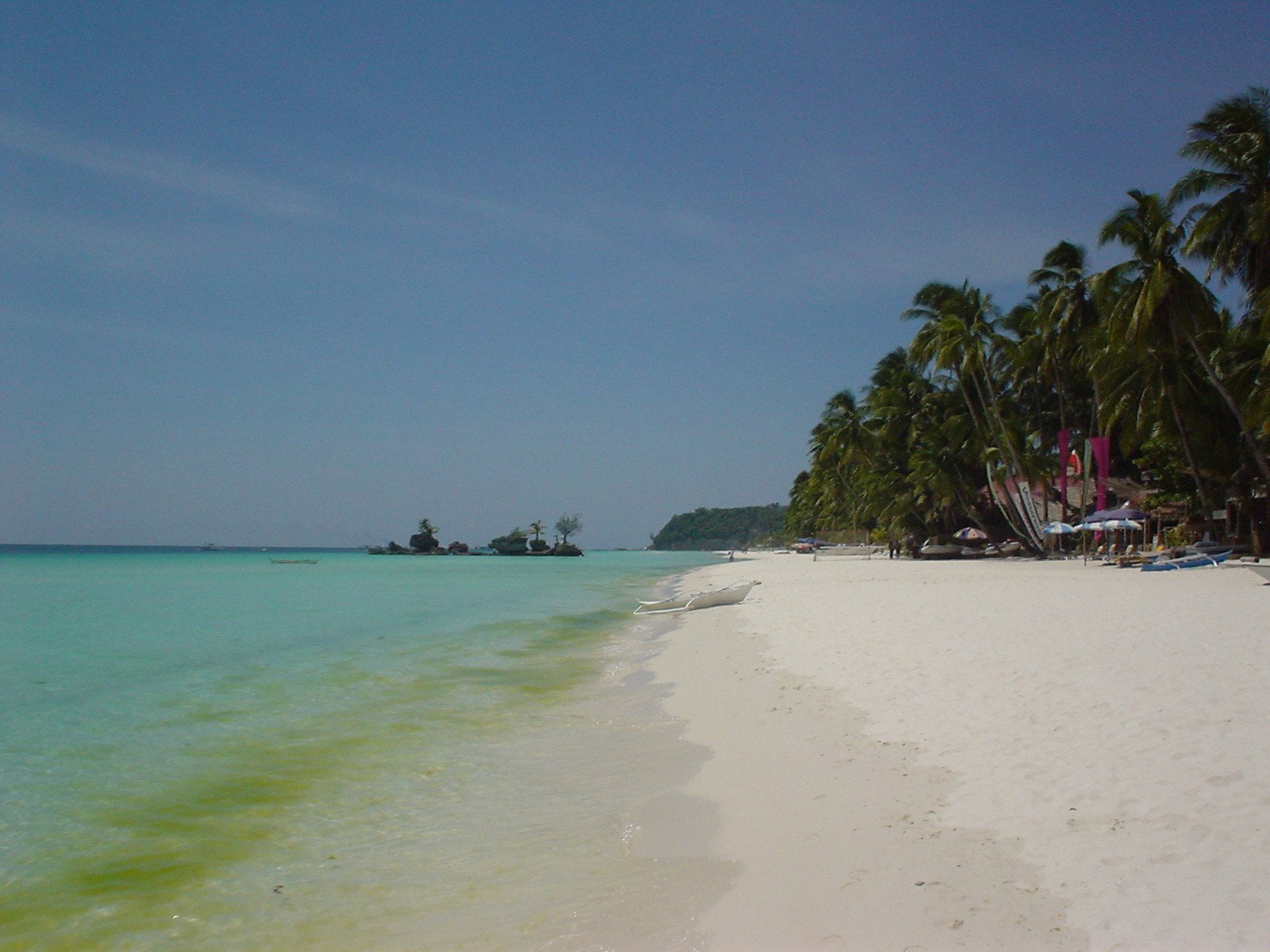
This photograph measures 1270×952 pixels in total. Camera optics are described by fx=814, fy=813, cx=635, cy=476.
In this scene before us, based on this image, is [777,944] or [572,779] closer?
[777,944]

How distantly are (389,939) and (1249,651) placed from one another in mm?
7608

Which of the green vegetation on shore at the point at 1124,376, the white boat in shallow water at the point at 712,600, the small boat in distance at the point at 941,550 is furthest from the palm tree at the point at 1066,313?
the white boat in shallow water at the point at 712,600

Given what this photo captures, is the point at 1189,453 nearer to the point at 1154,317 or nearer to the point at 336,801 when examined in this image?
the point at 1154,317

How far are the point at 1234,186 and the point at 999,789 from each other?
25513 millimetres

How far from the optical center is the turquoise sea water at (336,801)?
3.99 meters

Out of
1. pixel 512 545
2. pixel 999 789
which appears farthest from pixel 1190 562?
pixel 512 545

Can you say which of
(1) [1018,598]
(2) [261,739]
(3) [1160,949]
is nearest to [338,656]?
(2) [261,739]

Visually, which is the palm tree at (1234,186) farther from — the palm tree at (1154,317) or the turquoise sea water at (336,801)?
the turquoise sea water at (336,801)

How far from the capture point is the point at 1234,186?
2286 cm

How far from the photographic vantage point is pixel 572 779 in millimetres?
6121

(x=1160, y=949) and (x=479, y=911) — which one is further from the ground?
(x=1160, y=949)

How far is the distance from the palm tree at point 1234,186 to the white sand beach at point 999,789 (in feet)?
58.0

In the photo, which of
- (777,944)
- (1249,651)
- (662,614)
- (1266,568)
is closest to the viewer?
(777,944)

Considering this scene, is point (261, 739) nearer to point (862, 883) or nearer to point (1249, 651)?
point (862, 883)
